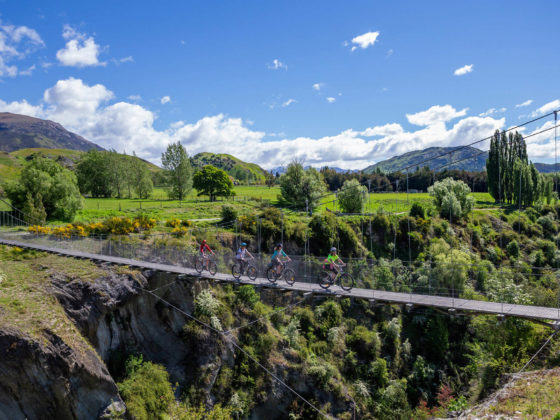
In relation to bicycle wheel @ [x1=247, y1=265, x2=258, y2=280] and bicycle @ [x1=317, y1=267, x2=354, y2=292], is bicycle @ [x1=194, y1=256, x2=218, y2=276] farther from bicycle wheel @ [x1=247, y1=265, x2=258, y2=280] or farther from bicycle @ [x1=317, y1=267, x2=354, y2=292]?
bicycle @ [x1=317, y1=267, x2=354, y2=292]

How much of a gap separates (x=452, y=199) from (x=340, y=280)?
39.9 meters

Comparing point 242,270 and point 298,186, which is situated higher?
point 298,186

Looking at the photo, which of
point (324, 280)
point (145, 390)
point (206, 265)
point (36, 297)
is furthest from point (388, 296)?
point (36, 297)

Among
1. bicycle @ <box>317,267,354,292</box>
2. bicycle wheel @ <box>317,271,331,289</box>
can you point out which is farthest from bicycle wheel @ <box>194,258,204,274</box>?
bicycle @ <box>317,267,354,292</box>

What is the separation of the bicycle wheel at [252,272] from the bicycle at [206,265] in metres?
1.87

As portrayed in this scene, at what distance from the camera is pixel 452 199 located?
48.0m

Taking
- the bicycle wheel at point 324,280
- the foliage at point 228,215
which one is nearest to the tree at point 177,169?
the foliage at point 228,215

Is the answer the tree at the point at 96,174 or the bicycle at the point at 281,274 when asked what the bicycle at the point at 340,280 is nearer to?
the bicycle at the point at 281,274

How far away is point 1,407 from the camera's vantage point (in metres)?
12.2

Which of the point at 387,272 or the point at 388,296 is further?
the point at 387,272

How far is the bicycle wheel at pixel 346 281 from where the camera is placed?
1361cm

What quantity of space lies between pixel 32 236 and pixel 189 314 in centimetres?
1140

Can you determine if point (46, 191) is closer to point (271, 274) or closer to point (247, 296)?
point (247, 296)

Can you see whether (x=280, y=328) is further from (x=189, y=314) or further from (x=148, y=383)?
(x=148, y=383)
